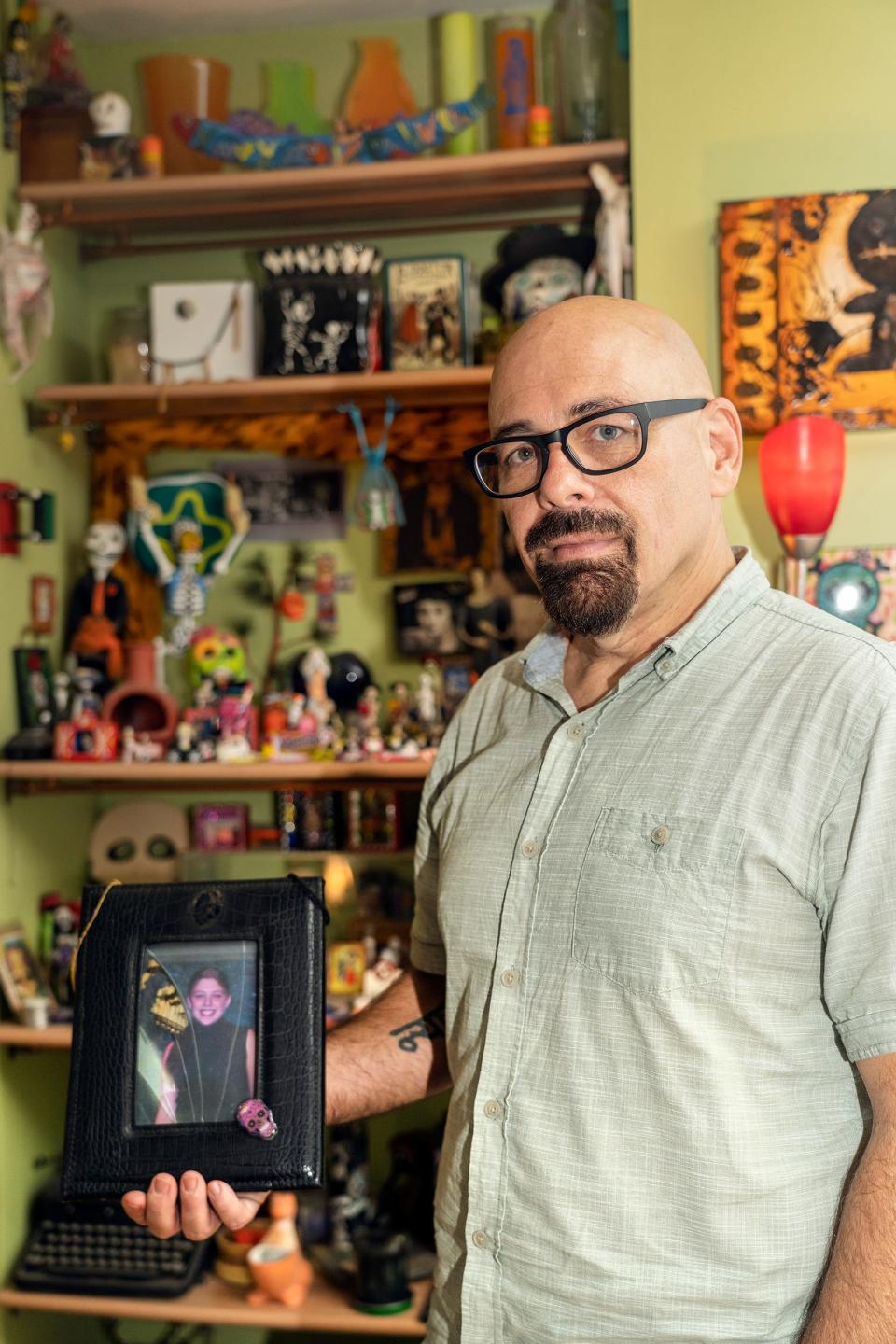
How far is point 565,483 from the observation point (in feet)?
3.91

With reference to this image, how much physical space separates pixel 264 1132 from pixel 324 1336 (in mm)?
1752

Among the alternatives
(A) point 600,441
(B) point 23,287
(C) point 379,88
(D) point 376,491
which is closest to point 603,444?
(A) point 600,441

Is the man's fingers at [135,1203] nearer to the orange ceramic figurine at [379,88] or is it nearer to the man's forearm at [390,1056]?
the man's forearm at [390,1056]

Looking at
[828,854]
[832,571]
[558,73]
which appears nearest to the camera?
[828,854]

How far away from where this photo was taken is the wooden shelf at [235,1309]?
7.34 ft

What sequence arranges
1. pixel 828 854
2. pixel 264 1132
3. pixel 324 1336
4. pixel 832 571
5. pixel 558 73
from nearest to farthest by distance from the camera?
1. pixel 828 854
2. pixel 264 1132
3. pixel 832 571
4. pixel 558 73
5. pixel 324 1336

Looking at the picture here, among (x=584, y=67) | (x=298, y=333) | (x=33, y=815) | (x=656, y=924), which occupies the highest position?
(x=584, y=67)

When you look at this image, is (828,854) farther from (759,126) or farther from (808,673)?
(759,126)

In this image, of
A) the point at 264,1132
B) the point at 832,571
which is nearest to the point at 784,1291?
the point at 264,1132

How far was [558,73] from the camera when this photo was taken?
2.47 m

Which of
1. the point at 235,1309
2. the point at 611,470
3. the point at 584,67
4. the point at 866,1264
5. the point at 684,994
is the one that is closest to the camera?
the point at 866,1264

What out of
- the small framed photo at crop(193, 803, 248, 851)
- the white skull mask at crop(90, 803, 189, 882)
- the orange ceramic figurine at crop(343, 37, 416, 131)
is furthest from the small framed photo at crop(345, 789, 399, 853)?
the orange ceramic figurine at crop(343, 37, 416, 131)

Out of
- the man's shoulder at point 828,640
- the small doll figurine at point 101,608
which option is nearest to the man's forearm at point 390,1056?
the man's shoulder at point 828,640

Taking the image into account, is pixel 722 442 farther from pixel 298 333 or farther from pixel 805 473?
pixel 298 333
